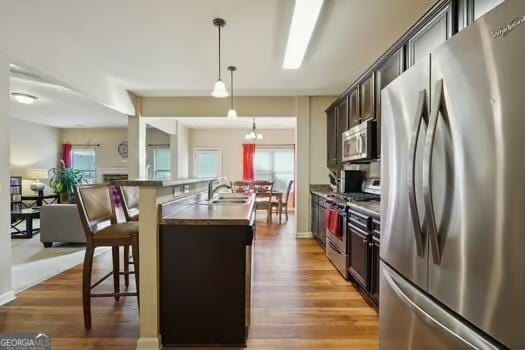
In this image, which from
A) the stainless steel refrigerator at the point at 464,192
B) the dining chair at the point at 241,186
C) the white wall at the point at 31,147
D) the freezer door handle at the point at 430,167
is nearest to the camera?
the stainless steel refrigerator at the point at 464,192

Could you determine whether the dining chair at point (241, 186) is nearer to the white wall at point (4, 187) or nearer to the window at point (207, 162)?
the window at point (207, 162)

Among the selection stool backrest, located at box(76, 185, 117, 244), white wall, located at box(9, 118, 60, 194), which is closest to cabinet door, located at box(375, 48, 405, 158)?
stool backrest, located at box(76, 185, 117, 244)

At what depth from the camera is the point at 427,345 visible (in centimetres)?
113

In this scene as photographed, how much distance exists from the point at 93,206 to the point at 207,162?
737 centimetres

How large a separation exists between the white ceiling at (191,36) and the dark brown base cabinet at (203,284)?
2005 mm

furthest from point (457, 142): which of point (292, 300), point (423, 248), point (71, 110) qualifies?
point (71, 110)

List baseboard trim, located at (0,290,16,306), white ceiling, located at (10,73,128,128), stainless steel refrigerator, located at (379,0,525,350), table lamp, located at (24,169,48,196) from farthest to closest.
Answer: table lamp, located at (24,169,48,196) → white ceiling, located at (10,73,128,128) → baseboard trim, located at (0,290,16,306) → stainless steel refrigerator, located at (379,0,525,350)

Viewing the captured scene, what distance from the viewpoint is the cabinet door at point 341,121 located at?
4.44 meters

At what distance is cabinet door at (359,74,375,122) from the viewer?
11.2 ft

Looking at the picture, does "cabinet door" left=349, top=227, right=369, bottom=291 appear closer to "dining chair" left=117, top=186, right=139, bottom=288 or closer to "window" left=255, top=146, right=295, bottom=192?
"dining chair" left=117, top=186, right=139, bottom=288

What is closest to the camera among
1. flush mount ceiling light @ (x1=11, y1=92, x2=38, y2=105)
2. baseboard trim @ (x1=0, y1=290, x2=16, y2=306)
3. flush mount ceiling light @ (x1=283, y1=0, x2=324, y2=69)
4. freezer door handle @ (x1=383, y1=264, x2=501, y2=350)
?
freezer door handle @ (x1=383, y1=264, x2=501, y2=350)

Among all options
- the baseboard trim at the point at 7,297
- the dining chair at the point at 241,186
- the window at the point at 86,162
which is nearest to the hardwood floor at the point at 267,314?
the baseboard trim at the point at 7,297

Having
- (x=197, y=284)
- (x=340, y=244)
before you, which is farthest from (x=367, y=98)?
(x=197, y=284)

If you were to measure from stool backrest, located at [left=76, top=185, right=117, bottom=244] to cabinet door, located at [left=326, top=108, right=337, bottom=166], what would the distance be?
138 inches
